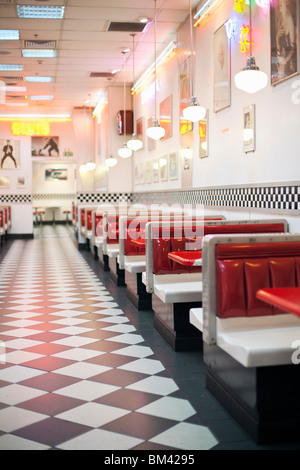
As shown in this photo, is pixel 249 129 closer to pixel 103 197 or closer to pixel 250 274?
pixel 250 274

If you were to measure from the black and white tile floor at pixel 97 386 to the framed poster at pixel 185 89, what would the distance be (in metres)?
3.55

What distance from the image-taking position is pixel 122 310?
19.3 ft

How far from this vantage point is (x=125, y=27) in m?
8.40

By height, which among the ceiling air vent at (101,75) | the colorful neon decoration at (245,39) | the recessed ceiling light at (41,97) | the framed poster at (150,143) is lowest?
the framed poster at (150,143)

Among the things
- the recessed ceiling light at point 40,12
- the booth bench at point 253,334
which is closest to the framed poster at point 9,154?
the recessed ceiling light at point 40,12

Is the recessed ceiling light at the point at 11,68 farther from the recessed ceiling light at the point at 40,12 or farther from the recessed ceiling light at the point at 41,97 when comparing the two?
the recessed ceiling light at the point at 40,12

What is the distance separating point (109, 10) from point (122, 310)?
465cm

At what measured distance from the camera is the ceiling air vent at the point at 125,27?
8266 mm

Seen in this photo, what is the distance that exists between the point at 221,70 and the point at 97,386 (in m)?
4.67

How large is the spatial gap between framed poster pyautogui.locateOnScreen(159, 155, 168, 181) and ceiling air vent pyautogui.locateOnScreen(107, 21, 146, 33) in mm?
2457

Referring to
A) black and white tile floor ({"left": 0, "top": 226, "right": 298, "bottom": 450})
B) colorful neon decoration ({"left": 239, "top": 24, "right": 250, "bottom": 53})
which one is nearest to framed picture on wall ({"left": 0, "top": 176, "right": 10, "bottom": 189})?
black and white tile floor ({"left": 0, "top": 226, "right": 298, "bottom": 450})

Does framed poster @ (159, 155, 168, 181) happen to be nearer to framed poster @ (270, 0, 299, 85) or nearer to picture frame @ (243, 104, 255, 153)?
picture frame @ (243, 104, 255, 153)

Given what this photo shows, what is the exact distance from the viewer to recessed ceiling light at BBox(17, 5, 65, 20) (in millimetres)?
7414

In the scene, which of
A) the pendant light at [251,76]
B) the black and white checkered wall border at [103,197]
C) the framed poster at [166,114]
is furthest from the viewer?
the black and white checkered wall border at [103,197]
